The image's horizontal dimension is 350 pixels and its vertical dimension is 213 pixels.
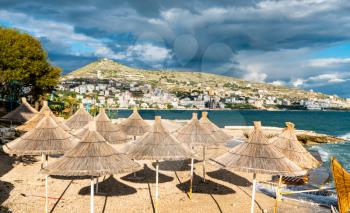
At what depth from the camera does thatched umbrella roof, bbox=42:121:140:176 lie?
10.1m

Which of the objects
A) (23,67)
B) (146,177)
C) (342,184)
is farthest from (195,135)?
(23,67)

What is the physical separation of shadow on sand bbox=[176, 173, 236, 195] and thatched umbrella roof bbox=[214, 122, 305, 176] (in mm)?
5047

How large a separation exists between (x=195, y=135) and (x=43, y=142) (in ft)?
24.7

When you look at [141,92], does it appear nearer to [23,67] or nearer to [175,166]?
[23,67]

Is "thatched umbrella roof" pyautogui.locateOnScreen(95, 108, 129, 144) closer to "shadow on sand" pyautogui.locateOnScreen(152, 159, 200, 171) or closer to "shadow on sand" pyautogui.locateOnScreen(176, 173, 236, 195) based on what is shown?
"shadow on sand" pyautogui.locateOnScreen(176, 173, 236, 195)

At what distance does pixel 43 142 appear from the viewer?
1384cm

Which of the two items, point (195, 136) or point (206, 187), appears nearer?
point (195, 136)

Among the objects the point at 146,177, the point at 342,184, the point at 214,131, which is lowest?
the point at 146,177

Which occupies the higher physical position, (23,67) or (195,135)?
(23,67)

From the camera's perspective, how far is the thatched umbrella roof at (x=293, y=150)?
1435 centimetres

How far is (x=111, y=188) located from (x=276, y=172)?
29.4 ft

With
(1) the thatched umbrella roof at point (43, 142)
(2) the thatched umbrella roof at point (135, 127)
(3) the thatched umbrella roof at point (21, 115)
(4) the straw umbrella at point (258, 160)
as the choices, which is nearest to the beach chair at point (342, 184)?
(4) the straw umbrella at point (258, 160)

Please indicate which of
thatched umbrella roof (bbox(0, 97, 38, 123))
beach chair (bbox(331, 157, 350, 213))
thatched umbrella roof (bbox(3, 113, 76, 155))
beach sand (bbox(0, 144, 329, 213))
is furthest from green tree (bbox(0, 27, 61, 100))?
beach chair (bbox(331, 157, 350, 213))

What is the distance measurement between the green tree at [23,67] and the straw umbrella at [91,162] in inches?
1283
